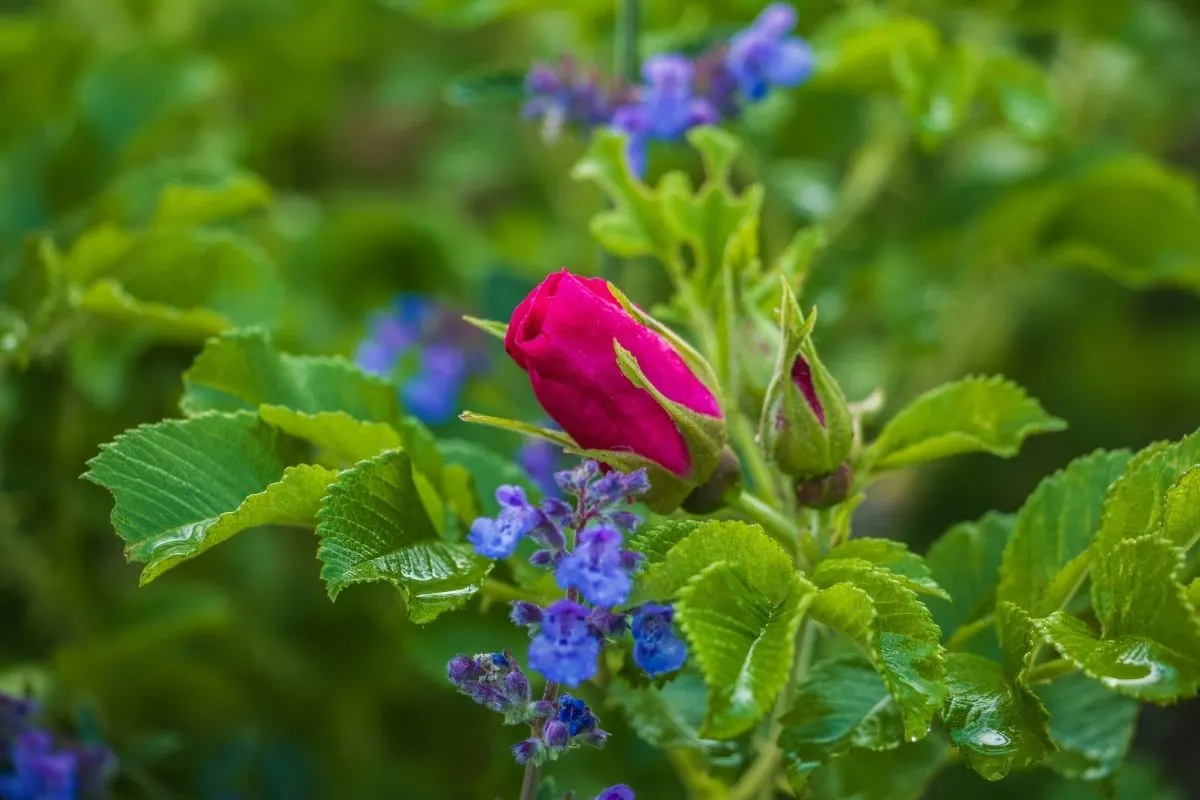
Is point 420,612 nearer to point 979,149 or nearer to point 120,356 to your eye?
point 120,356

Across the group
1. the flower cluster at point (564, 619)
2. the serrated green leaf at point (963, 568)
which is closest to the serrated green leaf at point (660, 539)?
the flower cluster at point (564, 619)

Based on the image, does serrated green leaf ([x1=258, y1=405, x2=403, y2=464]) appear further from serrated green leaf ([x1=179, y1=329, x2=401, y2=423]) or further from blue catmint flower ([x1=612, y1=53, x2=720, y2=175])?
blue catmint flower ([x1=612, y1=53, x2=720, y2=175])

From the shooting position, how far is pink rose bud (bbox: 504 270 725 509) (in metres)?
0.65

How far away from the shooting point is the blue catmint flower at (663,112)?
0.99 metres

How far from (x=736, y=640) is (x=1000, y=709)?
159 mm

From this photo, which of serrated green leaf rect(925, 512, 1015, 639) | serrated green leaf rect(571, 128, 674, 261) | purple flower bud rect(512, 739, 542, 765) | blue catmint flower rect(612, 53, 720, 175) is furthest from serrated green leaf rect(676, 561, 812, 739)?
blue catmint flower rect(612, 53, 720, 175)

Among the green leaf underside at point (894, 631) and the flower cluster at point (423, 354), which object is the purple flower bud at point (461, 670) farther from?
the flower cluster at point (423, 354)

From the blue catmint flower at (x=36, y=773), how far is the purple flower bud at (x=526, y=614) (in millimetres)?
423

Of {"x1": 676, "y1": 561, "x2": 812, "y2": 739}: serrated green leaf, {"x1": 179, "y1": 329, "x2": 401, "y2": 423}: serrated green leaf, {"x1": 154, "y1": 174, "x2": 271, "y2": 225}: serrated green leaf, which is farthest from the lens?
{"x1": 154, "y1": 174, "x2": 271, "y2": 225}: serrated green leaf

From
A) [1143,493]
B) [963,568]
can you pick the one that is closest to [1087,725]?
[963,568]

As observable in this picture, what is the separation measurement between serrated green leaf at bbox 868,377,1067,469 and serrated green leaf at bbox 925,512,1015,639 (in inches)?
3.1

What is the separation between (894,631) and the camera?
2.09ft

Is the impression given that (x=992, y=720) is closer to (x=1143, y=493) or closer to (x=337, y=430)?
(x=1143, y=493)

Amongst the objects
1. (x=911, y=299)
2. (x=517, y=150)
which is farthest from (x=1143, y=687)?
(x=517, y=150)
